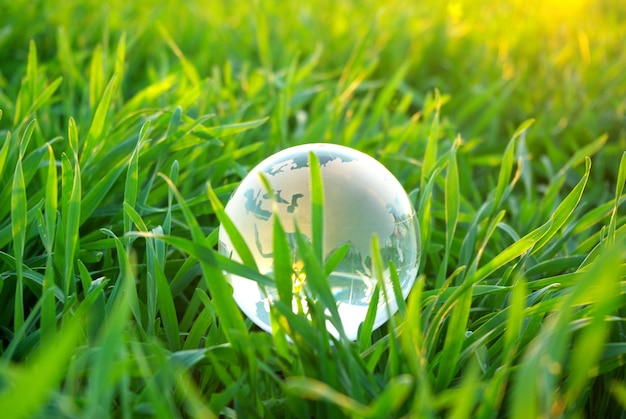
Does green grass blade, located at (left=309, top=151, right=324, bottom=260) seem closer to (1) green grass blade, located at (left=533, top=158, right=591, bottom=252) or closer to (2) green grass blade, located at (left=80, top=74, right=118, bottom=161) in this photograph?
(1) green grass blade, located at (left=533, top=158, right=591, bottom=252)

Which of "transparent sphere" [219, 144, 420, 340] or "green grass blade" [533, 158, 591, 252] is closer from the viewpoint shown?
"transparent sphere" [219, 144, 420, 340]

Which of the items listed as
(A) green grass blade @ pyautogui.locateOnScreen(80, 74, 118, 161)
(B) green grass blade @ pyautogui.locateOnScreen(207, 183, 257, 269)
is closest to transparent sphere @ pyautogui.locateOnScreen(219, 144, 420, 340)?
(B) green grass blade @ pyautogui.locateOnScreen(207, 183, 257, 269)

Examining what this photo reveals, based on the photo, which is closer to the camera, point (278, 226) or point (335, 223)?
point (278, 226)

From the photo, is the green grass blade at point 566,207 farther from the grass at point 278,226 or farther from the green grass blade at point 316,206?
the green grass blade at point 316,206

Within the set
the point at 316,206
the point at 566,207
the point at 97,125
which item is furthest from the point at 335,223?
the point at 97,125

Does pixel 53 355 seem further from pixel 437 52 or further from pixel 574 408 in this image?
pixel 437 52

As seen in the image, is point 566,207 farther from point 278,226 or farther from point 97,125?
point 97,125
